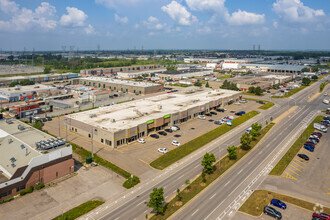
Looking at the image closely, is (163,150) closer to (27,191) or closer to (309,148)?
(27,191)

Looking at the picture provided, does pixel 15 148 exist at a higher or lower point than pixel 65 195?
higher

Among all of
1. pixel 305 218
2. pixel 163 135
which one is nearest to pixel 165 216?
pixel 305 218

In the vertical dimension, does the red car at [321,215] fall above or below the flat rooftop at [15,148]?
below

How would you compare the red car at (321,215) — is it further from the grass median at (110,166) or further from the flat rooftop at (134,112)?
the flat rooftop at (134,112)

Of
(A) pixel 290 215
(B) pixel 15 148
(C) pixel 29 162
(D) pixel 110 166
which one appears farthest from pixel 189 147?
(B) pixel 15 148

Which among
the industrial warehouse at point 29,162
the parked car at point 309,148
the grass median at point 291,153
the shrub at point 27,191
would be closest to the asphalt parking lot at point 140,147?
the industrial warehouse at point 29,162

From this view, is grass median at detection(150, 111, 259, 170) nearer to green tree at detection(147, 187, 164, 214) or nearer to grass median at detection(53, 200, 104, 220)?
green tree at detection(147, 187, 164, 214)
